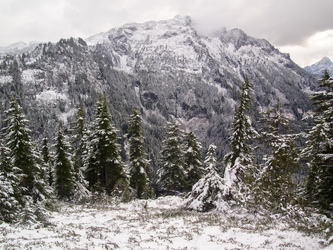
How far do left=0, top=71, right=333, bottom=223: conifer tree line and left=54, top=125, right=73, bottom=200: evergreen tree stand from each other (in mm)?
102

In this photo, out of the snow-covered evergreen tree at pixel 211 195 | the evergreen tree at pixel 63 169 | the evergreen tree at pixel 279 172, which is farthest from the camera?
the evergreen tree at pixel 63 169

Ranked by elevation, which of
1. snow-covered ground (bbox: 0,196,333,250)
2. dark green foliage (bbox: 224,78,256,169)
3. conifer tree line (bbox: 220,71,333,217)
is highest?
dark green foliage (bbox: 224,78,256,169)

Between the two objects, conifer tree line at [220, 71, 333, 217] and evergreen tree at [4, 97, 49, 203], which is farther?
evergreen tree at [4, 97, 49, 203]

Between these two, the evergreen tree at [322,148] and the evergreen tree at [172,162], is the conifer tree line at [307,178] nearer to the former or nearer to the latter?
the evergreen tree at [322,148]

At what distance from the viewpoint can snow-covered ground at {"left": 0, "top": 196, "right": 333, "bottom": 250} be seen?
9.70 metres

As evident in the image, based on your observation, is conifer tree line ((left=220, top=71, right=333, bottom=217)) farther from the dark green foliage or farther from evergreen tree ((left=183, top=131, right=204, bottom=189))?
evergreen tree ((left=183, top=131, right=204, bottom=189))

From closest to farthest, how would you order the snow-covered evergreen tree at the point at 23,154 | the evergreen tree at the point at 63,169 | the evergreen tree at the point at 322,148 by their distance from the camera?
1. the evergreen tree at the point at 322,148
2. the snow-covered evergreen tree at the point at 23,154
3. the evergreen tree at the point at 63,169

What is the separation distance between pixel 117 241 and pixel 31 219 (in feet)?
16.2

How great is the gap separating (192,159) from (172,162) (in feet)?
11.8

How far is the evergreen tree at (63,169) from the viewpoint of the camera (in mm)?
27938

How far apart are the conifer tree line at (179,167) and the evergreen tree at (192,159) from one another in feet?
0.48

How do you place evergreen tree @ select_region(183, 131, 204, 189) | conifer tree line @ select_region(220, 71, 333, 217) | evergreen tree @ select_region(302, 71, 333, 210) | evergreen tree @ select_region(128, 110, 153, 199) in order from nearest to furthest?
1. conifer tree line @ select_region(220, 71, 333, 217)
2. evergreen tree @ select_region(302, 71, 333, 210)
3. evergreen tree @ select_region(128, 110, 153, 199)
4. evergreen tree @ select_region(183, 131, 204, 189)

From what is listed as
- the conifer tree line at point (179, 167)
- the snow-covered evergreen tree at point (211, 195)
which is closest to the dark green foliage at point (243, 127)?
the conifer tree line at point (179, 167)

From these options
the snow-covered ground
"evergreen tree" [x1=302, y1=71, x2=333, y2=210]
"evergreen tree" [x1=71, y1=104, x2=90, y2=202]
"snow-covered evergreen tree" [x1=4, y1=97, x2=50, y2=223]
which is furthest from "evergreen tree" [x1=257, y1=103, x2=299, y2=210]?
"evergreen tree" [x1=71, y1=104, x2=90, y2=202]
